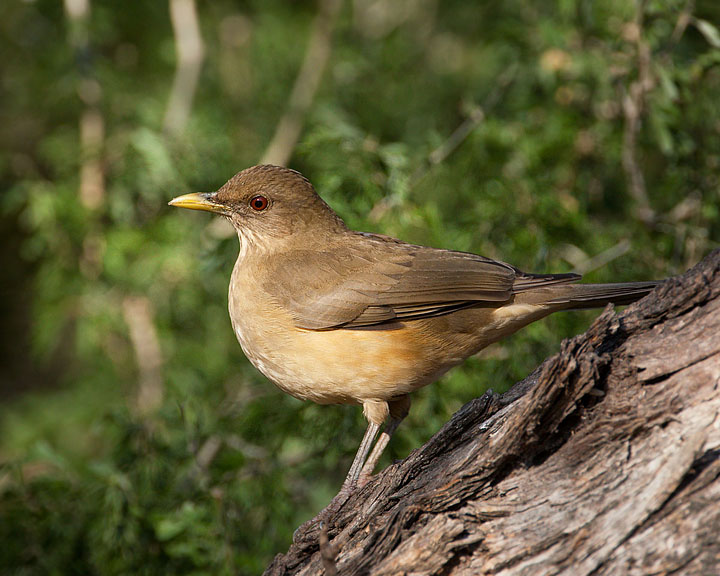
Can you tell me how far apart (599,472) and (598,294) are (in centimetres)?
124

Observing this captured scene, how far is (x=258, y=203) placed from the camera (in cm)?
477

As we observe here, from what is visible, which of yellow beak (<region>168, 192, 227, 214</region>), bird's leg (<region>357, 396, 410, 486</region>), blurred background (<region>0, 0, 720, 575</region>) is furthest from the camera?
blurred background (<region>0, 0, 720, 575</region>)

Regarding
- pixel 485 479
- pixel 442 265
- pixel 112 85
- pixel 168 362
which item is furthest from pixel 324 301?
pixel 112 85

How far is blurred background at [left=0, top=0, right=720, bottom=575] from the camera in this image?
489 centimetres

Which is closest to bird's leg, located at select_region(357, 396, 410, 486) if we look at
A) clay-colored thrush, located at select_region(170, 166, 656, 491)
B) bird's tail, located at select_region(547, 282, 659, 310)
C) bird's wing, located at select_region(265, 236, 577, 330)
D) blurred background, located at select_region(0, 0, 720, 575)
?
clay-colored thrush, located at select_region(170, 166, 656, 491)

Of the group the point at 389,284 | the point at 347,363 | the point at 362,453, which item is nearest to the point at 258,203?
the point at 389,284

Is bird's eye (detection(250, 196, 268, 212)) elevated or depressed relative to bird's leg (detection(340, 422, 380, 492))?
elevated

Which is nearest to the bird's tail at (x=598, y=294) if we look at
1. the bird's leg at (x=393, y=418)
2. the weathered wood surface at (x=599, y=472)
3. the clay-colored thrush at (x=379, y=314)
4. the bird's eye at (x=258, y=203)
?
the clay-colored thrush at (x=379, y=314)

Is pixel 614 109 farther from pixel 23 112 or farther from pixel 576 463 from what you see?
pixel 23 112

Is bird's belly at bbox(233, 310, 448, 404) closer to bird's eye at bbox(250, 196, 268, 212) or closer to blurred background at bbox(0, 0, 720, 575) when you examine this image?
blurred background at bbox(0, 0, 720, 575)

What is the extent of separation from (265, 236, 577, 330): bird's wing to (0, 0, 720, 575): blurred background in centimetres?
52

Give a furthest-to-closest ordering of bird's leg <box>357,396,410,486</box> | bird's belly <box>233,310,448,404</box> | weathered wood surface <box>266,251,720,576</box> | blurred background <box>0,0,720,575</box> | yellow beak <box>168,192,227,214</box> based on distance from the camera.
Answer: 1. blurred background <box>0,0,720,575</box>
2. yellow beak <box>168,192,227,214</box>
3. bird's leg <box>357,396,410,486</box>
4. bird's belly <box>233,310,448,404</box>
5. weathered wood surface <box>266,251,720,576</box>

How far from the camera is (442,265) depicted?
169 inches

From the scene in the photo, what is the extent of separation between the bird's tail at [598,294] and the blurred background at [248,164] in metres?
0.80
